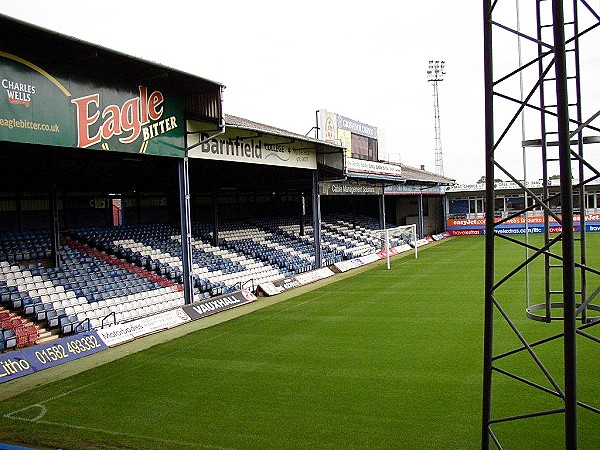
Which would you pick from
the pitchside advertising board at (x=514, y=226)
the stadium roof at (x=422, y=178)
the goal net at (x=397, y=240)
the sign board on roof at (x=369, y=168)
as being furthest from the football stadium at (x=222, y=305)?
the pitchside advertising board at (x=514, y=226)

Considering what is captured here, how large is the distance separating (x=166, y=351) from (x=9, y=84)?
7.92m

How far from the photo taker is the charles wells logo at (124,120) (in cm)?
1592

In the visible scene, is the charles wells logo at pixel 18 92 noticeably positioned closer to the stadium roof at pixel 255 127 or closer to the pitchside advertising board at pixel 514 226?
the stadium roof at pixel 255 127

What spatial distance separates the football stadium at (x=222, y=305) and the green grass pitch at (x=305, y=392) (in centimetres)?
6

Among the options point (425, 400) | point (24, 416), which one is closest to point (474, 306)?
point (425, 400)

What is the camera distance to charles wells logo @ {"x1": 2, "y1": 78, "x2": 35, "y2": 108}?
44.8 feet

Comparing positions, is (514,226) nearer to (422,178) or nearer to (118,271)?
(422,178)

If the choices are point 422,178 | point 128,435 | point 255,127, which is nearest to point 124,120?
point 255,127

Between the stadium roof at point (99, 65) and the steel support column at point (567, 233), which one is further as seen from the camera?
the stadium roof at point (99, 65)

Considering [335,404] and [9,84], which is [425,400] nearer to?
[335,404]

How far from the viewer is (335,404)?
10727 millimetres

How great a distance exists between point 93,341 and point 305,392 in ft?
24.7

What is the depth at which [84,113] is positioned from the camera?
1593 cm

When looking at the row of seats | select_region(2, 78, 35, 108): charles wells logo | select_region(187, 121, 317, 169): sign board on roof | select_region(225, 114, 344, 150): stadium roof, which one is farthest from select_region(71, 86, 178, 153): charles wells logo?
the row of seats
